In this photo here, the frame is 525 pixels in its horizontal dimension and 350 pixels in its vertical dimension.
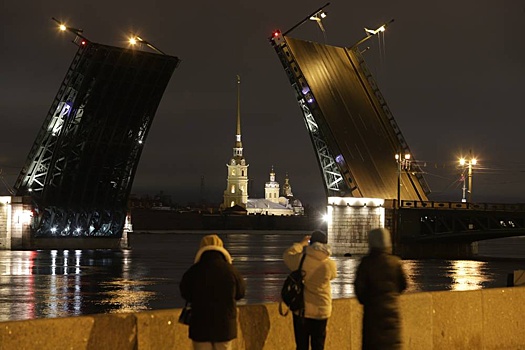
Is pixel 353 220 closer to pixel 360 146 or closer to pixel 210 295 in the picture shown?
pixel 360 146

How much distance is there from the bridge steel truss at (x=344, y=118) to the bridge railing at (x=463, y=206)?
1.25 m

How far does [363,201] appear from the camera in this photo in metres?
54.5


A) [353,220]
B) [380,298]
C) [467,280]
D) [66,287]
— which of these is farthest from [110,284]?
[353,220]

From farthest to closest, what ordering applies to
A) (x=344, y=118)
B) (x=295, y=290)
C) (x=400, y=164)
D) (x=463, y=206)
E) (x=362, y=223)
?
(x=463, y=206), (x=362, y=223), (x=400, y=164), (x=344, y=118), (x=295, y=290)

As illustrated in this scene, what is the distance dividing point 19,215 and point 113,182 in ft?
20.6

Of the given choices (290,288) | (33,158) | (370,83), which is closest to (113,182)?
(33,158)

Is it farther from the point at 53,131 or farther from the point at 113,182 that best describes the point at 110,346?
the point at 113,182

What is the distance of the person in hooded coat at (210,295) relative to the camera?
707cm

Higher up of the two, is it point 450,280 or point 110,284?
point 110,284

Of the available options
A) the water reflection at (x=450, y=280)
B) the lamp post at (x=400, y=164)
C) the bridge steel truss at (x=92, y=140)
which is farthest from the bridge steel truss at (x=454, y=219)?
the bridge steel truss at (x=92, y=140)

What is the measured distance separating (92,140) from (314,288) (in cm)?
4317

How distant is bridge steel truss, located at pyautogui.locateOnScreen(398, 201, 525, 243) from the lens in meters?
55.8

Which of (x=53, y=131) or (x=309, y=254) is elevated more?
(x=53, y=131)

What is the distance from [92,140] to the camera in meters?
50.4
